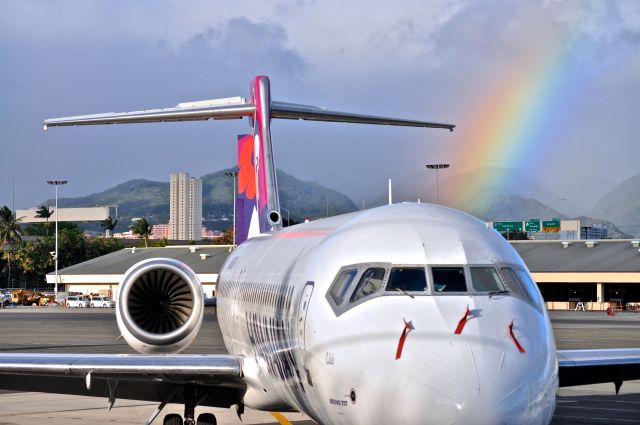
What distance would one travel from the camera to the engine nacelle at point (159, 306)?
16.2 meters

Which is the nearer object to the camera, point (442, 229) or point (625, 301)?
point (442, 229)

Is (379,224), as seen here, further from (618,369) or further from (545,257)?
(545,257)

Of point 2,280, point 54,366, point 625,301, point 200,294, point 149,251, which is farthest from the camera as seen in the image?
point 2,280

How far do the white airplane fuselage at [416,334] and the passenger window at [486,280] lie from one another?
0.04 meters

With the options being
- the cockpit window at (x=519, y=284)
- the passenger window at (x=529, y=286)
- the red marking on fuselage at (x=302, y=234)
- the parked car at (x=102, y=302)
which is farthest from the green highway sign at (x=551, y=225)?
the cockpit window at (x=519, y=284)

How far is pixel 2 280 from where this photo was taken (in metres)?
145

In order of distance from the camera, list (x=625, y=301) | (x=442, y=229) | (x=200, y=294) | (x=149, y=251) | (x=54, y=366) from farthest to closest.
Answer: (x=149, y=251) < (x=625, y=301) < (x=200, y=294) < (x=54, y=366) < (x=442, y=229)

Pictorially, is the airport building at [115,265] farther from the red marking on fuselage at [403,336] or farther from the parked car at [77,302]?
the red marking on fuselage at [403,336]

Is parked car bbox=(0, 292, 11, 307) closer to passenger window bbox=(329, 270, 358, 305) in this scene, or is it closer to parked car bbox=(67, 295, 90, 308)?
parked car bbox=(67, 295, 90, 308)

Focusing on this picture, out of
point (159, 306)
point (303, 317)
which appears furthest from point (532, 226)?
point (303, 317)

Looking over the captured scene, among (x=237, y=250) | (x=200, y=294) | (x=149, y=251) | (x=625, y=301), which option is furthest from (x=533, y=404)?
(x=149, y=251)

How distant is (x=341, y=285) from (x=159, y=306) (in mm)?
8313

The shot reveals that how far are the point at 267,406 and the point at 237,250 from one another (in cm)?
810

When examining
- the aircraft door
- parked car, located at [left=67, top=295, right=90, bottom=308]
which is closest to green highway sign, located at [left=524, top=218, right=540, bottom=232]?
parked car, located at [left=67, top=295, right=90, bottom=308]
